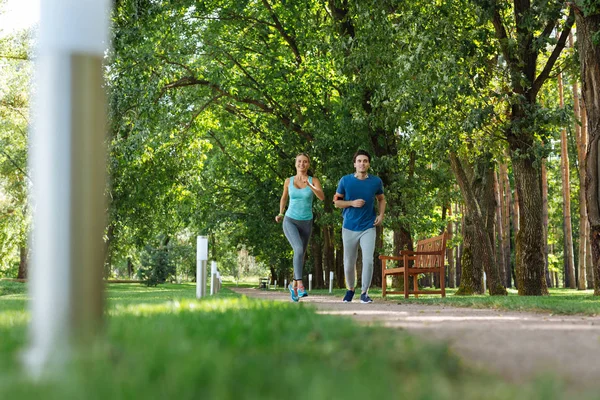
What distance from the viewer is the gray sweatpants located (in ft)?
40.9

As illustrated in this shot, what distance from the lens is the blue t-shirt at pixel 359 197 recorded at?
12.6 m

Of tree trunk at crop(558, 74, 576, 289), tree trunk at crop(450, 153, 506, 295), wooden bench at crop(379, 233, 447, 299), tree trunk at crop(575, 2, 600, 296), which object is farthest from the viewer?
tree trunk at crop(558, 74, 576, 289)

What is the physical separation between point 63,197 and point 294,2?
25.9 m

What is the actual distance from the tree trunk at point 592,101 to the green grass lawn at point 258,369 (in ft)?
37.0

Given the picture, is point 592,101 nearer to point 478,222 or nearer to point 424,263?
point 424,263

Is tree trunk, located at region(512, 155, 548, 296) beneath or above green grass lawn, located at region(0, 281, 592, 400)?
above

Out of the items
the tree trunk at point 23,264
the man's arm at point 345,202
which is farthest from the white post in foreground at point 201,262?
the tree trunk at point 23,264

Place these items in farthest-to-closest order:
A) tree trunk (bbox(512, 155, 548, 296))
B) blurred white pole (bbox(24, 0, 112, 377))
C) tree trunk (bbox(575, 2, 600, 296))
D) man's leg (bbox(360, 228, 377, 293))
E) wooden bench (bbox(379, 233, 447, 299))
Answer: tree trunk (bbox(512, 155, 548, 296)) < wooden bench (bbox(379, 233, 447, 299)) < tree trunk (bbox(575, 2, 600, 296)) < man's leg (bbox(360, 228, 377, 293)) < blurred white pole (bbox(24, 0, 112, 377))

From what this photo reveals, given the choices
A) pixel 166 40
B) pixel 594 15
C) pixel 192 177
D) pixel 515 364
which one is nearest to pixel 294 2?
pixel 166 40

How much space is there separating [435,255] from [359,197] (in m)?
5.57

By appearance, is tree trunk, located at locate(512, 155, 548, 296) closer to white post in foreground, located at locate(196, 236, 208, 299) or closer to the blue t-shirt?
the blue t-shirt

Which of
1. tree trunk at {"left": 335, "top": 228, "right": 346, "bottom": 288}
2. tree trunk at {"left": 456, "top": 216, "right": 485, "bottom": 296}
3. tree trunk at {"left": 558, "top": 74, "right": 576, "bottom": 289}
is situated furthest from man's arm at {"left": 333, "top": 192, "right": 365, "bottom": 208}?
tree trunk at {"left": 558, "top": 74, "right": 576, "bottom": 289}

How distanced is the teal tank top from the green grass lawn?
7.82 m

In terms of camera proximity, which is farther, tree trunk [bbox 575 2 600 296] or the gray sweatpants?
tree trunk [bbox 575 2 600 296]
